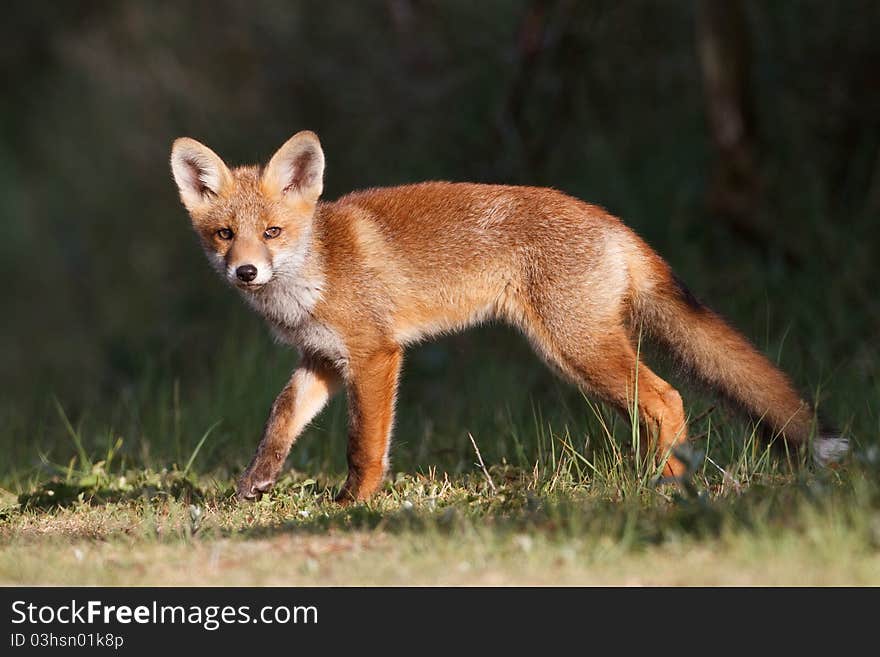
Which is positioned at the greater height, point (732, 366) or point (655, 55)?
point (655, 55)

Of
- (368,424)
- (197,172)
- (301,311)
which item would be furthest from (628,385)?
(197,172)

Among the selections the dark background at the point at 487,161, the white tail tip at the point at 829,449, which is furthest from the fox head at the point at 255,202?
the white tail tip at the point at 829,449

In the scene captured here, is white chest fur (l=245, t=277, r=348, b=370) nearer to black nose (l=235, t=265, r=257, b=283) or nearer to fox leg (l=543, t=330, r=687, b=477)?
black nose (l=235, t=265, r=257, b=283)

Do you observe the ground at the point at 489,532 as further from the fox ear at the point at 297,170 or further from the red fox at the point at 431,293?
the fox ear at the point at 297,170

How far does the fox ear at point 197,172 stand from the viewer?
17.5 feet

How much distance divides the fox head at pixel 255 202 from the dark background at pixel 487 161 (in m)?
1.48

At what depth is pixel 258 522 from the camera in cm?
480

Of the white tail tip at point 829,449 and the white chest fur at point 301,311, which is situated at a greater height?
the white chest fur at point 301,311

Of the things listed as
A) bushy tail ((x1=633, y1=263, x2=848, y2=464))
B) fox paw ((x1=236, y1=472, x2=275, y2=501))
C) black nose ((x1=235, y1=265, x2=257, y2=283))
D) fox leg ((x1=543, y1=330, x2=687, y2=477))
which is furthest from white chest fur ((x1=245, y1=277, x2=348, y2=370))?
bushy tail ((x1=633, y1=263, x2=848, y2=464))

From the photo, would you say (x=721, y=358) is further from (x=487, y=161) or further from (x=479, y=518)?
(x=487, y=161)

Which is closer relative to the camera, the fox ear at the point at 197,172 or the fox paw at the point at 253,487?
the fox paw at the point at 253,487
